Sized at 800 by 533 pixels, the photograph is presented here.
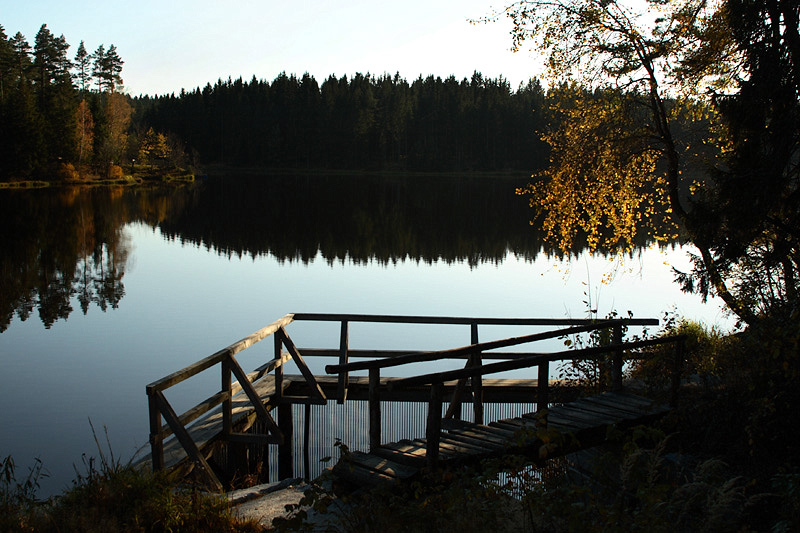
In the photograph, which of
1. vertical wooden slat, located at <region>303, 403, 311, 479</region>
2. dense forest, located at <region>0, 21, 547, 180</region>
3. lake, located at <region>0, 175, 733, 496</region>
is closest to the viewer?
vertical wooden slat, located at <region>303, 403, 311, 479</region>

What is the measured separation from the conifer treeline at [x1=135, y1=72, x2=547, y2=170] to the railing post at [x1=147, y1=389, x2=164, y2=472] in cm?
11862

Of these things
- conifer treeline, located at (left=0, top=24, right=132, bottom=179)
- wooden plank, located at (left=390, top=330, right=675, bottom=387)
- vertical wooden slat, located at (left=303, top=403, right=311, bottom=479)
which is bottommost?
vertical wooden slat, located at (left=303, top=403, right=311, bottom=479)

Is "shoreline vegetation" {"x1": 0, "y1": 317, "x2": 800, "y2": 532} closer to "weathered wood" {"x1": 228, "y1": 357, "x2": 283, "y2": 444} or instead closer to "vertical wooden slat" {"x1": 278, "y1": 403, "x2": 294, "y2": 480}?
"weathered wood" {"x1": 228, "y1": 357, "x2": 283, "y2": 444}

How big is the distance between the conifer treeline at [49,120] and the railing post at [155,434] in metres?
81.9

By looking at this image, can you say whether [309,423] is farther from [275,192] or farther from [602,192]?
[275,192]

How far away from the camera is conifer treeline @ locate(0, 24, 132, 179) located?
264 ft

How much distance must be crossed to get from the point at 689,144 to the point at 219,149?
468 feet

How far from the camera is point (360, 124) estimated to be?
453 ft

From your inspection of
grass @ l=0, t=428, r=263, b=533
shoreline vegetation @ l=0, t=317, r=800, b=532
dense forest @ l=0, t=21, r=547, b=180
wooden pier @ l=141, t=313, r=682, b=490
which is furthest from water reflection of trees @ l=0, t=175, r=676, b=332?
dense forest @ l=0, t=21, r=547, b=180

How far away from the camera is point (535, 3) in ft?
48.0

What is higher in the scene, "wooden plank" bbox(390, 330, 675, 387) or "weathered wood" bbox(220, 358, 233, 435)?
"wooden plank" bbox(390, 330, 675, 387)

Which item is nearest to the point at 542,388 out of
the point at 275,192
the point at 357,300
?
the point at 357,300

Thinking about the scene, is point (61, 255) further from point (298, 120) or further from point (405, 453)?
point (298, 120)

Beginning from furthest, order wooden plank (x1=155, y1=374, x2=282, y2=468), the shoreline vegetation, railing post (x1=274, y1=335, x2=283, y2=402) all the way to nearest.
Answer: railing post (x1=274, y1=335, x2=283, y2=402) < wooden plank (x1=155, y1=374, x2=282, y2=468) < the shoreline vegetation
